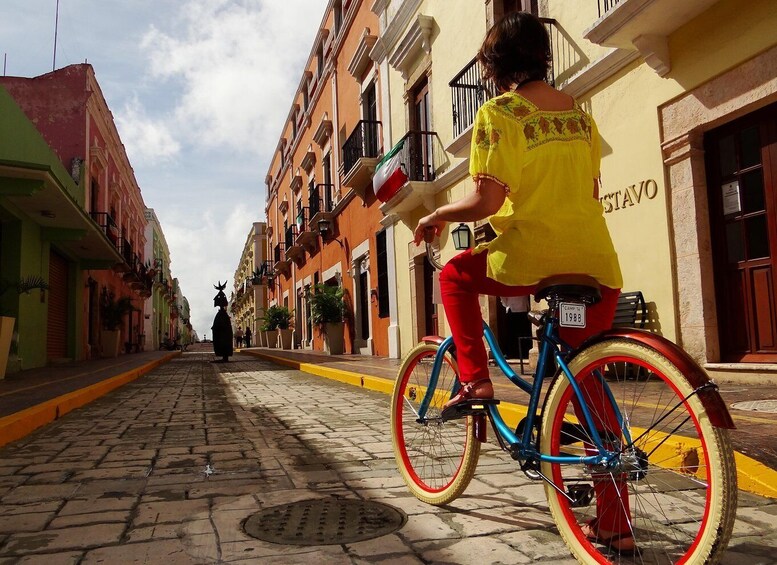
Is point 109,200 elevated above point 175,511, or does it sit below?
above

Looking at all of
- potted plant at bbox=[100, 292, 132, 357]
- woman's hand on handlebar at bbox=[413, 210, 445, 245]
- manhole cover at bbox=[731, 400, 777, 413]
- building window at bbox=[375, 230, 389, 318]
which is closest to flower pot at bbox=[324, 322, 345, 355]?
building window at bbox=[375, 230, 389, 318]

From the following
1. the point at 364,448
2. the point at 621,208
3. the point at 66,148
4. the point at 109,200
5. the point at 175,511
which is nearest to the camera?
the point at 175,511

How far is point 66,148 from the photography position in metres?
19.0

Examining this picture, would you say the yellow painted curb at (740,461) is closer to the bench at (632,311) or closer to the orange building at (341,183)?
the bench at (632,311)

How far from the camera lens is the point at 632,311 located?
6.27 metres

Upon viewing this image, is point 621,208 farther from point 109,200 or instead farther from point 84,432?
point 109,200

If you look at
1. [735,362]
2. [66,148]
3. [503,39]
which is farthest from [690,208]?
[66,148]

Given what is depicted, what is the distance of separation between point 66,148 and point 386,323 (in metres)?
11.9

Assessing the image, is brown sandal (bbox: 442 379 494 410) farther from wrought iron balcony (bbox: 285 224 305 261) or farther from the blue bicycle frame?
wrought iron balcony (bbox: 285 224 305 261)

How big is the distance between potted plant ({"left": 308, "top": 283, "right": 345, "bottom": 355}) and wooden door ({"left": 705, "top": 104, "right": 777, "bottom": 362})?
12.6m

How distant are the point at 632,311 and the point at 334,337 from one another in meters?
12.4

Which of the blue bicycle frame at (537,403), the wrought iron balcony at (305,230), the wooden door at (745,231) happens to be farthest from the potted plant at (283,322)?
the blue bicycle frame at (537,403)

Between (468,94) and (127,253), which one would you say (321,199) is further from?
(468,94)

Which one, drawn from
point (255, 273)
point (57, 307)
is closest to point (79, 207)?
point (57, 307)
